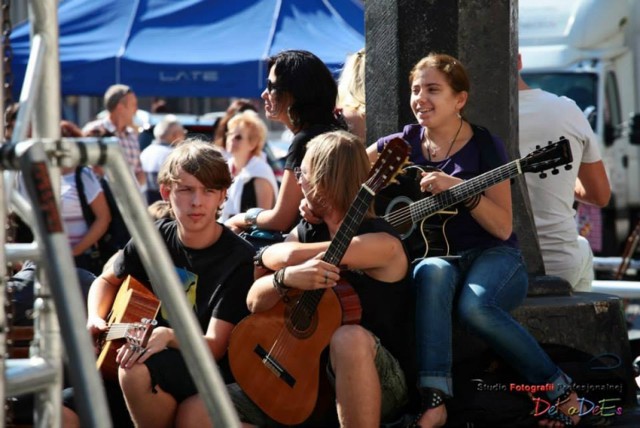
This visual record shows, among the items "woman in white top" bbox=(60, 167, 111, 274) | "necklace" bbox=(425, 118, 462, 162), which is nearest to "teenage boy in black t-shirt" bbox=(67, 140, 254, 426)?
"necklace" bbox=(425, 118, 462, 162)

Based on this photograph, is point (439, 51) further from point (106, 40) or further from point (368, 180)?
point (106, 40)

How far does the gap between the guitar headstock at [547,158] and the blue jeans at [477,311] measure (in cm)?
36

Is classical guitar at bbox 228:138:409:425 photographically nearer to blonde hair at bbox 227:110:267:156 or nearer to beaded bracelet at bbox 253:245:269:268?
beaded bracelet at bbox 253:245:269:268

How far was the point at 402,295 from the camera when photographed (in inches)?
195

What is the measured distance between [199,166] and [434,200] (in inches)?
34.6

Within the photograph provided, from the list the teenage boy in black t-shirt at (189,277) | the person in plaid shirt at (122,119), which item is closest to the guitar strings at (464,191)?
the teenage boy in black t-shirt at (189,277)

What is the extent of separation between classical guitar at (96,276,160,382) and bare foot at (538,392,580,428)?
1536 mm

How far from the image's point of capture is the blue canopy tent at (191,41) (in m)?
12.4

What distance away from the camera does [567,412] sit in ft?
16.8

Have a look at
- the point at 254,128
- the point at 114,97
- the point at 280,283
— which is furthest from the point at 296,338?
the point at 114,97

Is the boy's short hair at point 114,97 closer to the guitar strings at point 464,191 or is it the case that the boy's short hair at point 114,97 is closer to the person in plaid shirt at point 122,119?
the person in plaid shirt at point 122,119

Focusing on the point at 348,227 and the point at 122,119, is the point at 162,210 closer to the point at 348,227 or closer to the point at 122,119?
the point at 348,227

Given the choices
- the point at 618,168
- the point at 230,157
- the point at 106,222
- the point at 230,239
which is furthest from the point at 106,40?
the point at 230,239

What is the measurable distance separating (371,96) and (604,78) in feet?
28.9
